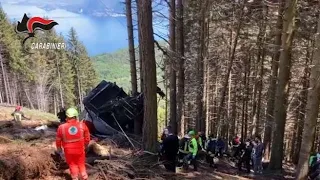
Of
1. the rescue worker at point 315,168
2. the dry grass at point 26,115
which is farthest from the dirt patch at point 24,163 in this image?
the dry grass at point 26,115

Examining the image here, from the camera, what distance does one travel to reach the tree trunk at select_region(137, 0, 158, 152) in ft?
27.7

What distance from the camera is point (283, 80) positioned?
12.9 meters

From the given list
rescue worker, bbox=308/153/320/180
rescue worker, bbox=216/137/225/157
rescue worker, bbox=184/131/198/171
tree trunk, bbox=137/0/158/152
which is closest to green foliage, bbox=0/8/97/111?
rescue worker, bbox=216/137/225/157

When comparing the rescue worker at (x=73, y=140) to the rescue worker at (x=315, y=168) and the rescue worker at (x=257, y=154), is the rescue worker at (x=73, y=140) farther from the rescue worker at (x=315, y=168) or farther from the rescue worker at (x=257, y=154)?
the rescue worker at (x=257, y=154)

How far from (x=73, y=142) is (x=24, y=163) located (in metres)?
1.28

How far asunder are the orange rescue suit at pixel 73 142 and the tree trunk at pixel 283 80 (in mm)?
9344

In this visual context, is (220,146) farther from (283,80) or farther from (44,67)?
(44,67)

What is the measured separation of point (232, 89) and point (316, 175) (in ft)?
62.2

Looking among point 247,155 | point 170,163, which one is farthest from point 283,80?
point 170,163

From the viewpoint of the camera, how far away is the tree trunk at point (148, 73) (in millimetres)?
8430

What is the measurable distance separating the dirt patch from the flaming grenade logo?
40.0m

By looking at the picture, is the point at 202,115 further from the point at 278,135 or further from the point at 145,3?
the point at 145,3

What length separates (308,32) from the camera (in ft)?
52.3

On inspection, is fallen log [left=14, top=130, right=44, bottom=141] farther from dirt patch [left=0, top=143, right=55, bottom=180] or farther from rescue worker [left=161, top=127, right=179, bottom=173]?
rescue worker [left=161, top=127, right=179, bottom=173]
